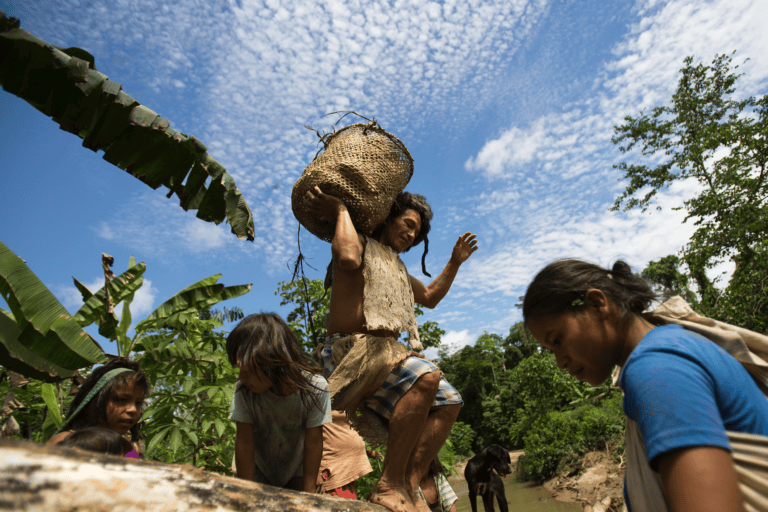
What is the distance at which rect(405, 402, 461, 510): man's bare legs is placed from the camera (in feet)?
6.45

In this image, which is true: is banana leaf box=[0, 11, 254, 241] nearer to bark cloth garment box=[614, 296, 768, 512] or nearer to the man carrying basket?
the man carrying basket

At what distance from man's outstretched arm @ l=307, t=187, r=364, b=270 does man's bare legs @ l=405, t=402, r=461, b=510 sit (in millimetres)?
695

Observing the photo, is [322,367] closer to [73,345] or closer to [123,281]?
[73,345]

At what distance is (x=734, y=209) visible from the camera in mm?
11539

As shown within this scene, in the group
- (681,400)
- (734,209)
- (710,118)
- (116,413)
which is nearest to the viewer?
(681,400)

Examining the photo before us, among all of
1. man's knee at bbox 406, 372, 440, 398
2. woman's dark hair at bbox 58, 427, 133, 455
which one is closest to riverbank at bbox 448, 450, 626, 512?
man's knee at bbox 406, 372, 440, 398

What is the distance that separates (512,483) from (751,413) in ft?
48.5

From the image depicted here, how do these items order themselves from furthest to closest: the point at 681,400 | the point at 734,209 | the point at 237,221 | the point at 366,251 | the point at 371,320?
the point at 734,209
the point at 237,221
the point at 366,251
the point at 371,320
the point at 681,400

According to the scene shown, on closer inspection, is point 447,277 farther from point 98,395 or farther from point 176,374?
point 176,374

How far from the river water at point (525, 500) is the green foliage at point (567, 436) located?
18.4 inches

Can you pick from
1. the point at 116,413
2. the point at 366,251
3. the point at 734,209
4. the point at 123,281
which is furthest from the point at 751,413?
the point at 734,209

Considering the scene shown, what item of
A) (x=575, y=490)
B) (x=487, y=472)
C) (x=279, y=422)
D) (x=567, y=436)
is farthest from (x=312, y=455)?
(x=567, y=436)

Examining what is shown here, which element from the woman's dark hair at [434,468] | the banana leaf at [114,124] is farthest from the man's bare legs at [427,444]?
the banana leaf at [114,124]

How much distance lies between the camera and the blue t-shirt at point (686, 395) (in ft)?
2.72
